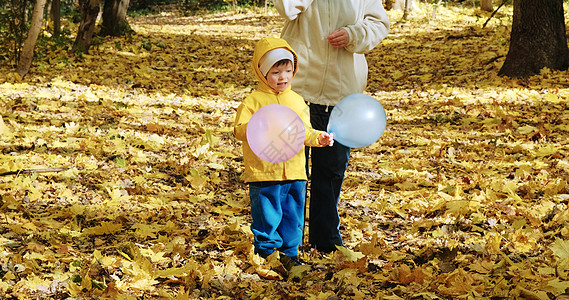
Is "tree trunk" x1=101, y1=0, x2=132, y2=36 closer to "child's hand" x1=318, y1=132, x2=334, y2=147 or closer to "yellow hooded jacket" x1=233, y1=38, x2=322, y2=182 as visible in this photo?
"yellow hooded jacket" x1=233, y1=38, x2=322, y2=182

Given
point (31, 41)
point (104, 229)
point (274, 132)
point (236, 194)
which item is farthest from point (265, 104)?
point (31, 41)

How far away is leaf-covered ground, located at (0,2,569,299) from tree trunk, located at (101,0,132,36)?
3.52 meters

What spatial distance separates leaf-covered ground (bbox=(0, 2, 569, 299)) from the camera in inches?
128

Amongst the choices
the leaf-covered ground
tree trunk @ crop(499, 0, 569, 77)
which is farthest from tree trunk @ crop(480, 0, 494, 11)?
tree trunk @ crop(499, 0, 569, 77)

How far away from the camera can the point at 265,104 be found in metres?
3.10

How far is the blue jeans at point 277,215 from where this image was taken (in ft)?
10.6

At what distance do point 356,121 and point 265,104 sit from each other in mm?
493

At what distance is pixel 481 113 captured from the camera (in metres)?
7.60

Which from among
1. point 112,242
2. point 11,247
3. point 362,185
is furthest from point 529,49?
point 11,247

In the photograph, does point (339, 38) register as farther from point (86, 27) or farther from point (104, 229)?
point (86, 27)

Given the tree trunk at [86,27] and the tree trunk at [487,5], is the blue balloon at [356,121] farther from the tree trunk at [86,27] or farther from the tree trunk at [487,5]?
the tree trunk at [487,5]

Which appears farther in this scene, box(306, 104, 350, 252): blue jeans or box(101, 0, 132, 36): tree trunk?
box(101, 0, 132, 36): tree trunk

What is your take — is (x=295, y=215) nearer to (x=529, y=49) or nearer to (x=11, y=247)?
(x=11, y=247)

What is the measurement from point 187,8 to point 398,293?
2728 centimetres
